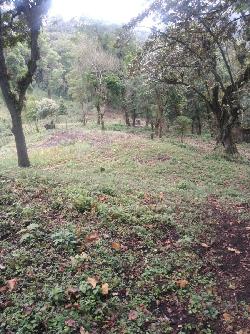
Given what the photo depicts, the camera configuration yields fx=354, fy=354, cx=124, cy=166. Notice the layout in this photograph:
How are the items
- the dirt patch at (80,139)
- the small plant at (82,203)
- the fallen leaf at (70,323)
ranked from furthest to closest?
the dirt patch at (80,139) → the small plant at (82,203) → the fallen leaf at (70,323)

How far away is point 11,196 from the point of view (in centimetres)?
894

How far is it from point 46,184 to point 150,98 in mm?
27758

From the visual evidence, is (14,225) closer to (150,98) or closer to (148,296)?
(148,296)

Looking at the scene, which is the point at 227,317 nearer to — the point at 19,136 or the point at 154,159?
the point at 19,136

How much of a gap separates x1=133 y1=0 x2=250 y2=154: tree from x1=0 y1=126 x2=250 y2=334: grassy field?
7.05 meters

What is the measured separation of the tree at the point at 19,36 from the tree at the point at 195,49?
187 inches

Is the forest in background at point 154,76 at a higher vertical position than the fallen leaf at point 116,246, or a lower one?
higher

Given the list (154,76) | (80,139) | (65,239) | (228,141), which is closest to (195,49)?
(154,76)

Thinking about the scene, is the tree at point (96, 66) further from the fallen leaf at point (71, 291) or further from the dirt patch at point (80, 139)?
the fallen leaf at point (71, 291)

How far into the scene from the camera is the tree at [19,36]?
44.3 ft

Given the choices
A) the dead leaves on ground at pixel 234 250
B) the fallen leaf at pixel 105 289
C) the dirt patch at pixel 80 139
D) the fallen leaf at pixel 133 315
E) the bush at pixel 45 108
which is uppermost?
the bush at pixel 45 108

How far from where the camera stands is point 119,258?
6.36 meters

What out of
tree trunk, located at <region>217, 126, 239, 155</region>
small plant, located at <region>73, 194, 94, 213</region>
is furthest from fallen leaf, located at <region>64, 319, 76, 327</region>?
tree trunk, located at <region>217, 126, 239, 155</region>

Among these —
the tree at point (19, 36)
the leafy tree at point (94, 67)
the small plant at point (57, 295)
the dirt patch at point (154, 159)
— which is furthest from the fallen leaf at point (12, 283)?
the leafy tree at point (94, 67)
